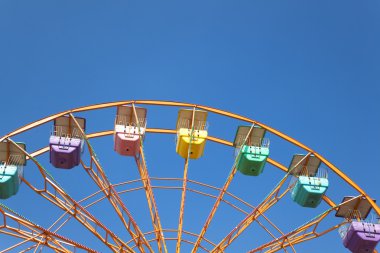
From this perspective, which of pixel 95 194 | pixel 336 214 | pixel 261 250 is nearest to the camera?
pixel 261 250

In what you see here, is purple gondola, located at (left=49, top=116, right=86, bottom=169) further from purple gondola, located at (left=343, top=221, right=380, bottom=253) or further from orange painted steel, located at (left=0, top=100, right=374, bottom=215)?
purple gondola, located at (left=343, top=221, right=380, bottom=253)

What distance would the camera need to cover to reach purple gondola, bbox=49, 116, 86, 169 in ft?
54.5

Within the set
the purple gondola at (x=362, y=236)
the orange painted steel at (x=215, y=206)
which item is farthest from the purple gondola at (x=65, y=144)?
the purple gondola at (x=362, y=236)

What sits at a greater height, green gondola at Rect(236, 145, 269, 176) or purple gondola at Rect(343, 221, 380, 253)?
green gondola at Rect(236, 145, 269, 176)

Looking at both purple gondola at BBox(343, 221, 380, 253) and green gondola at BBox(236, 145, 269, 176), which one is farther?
green gondola at BBox(236, 145, 269, 176)

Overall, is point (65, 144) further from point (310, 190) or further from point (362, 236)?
point (362, 236)

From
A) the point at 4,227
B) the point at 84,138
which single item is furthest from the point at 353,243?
the point at 4,227

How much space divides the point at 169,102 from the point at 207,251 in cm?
499

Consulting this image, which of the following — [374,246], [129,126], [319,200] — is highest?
[129,126]

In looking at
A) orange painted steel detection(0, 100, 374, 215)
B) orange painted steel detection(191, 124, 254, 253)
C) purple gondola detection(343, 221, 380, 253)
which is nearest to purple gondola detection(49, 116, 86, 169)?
orange painted steel detection(0, 100, 374, 215)

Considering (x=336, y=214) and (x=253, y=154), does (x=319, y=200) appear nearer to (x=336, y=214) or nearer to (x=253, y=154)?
(x=336, y=214)

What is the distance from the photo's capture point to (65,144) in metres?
16.7

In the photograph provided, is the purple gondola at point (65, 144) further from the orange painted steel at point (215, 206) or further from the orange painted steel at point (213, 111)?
the orange painted steel at point (215, 206)

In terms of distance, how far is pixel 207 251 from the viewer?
18.4m
